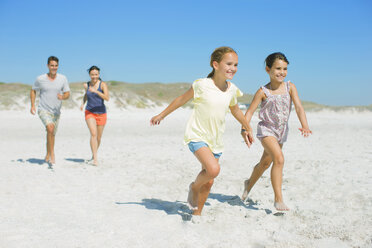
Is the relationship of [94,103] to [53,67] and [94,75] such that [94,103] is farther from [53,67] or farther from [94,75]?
[53,67]

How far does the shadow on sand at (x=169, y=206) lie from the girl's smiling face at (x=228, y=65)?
5.48 feet

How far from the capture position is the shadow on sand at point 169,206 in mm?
4387

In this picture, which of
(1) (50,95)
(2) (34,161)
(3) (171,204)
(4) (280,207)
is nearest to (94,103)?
(1) (50,95)

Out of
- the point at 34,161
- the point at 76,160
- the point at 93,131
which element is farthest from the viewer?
the point at 76,160

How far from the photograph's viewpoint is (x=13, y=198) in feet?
16.0

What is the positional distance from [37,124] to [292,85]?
51.9ft

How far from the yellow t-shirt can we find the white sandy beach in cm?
95

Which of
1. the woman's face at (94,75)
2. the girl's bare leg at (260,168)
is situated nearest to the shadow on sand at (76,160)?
the woman's face at (94,75)

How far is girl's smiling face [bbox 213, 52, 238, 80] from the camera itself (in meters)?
3.83

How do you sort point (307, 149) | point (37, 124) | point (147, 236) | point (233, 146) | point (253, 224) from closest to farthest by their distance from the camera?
point (147, 236) → point (253, 224) → point (307, 149) → point (233, 146) → point (37, 124)

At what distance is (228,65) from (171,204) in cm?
210

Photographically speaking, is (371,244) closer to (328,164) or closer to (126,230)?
(126,230)

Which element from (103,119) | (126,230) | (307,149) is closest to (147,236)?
(126,230)

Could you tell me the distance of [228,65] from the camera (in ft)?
12.6
